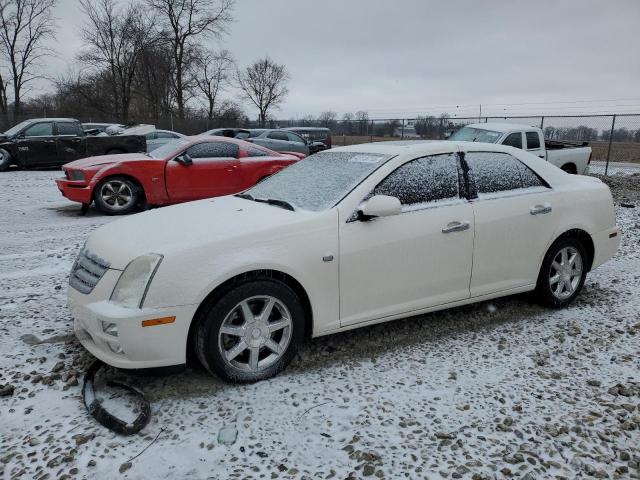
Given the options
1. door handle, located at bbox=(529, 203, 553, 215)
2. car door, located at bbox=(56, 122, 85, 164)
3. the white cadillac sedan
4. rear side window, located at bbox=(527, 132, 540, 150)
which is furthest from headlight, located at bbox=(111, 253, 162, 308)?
car door, located at bbox=(56, 122, 85, 164)

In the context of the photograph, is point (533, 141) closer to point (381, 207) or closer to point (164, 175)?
point (164, 175)

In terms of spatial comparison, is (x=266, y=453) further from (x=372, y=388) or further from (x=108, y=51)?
(x=108, y=51)

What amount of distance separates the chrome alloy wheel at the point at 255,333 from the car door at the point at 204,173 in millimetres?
5810

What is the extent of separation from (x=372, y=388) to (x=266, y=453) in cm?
87

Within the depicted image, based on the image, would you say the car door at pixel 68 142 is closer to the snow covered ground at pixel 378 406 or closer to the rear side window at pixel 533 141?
the snow covered ground at pixel 378 406

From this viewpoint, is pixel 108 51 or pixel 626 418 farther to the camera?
pixel 108 51

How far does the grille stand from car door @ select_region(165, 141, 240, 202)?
17.3 ft

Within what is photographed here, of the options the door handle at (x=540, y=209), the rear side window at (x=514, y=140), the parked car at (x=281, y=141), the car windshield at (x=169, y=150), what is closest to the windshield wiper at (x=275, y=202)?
the door handle at (x=540, y=209)

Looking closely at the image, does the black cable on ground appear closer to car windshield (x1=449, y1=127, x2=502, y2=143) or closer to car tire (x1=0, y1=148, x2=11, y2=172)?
car windshield (x1=449, y1=127, x2=502, y2=143)

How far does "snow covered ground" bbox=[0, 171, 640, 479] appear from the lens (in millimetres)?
2418

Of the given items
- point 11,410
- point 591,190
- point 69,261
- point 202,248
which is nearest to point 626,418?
point 591,190

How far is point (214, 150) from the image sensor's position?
28.6 feet

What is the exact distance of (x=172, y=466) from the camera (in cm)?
238

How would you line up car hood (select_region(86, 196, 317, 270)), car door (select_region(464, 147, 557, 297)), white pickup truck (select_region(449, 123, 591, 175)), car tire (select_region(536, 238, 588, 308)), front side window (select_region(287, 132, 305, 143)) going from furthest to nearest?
front side window (select_region(287, 132, 305, 143)), white pickup truck (select_region(449, 123, 591, 175)), car tire (select_region(536, 238, 588, 308)), car door (select_region(464, 147, 557, 297)), car hood (select_region(86, 196, 317, 270))
